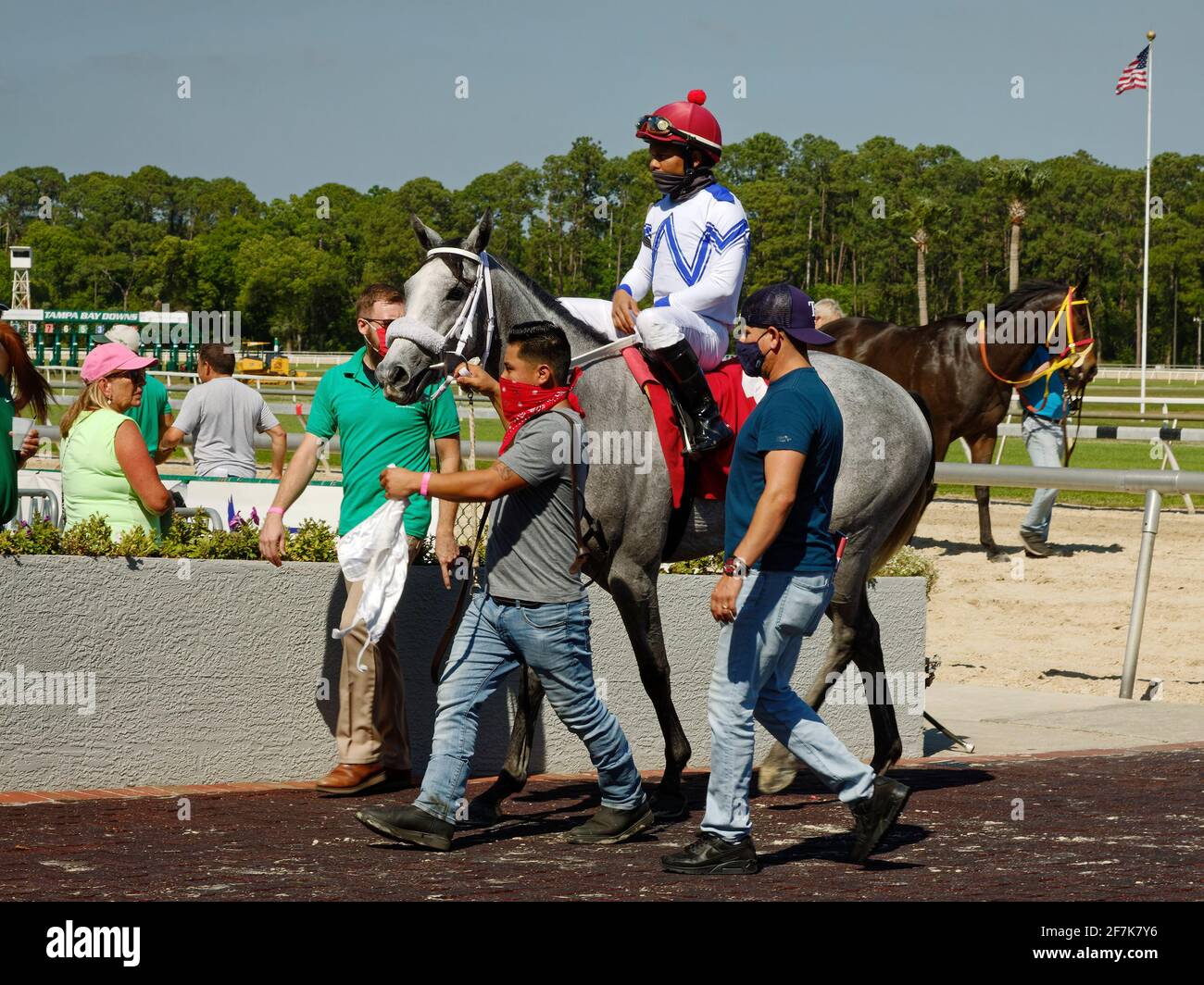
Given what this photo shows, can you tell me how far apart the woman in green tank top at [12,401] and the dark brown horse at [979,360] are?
8.54m

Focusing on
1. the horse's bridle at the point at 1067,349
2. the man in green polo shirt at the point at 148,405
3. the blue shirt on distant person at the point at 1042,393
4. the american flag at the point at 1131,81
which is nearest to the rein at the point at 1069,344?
the horse's bridle at the point at 1067,349

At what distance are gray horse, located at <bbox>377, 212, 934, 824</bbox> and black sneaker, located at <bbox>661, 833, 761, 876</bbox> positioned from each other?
108 cm

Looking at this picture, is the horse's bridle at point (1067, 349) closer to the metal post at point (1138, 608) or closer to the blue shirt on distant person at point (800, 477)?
the metal post at point (1138, 608)

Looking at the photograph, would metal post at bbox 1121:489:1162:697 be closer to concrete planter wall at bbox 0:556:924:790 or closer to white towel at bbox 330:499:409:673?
concrete planter wall at bbox 0:556:924:790

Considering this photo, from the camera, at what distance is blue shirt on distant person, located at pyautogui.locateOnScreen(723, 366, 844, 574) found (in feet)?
18.0

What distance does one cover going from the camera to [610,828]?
6078 mm

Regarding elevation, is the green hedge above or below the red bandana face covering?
below

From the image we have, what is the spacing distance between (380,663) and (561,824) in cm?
119

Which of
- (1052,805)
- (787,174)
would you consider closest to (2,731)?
(1052,805)

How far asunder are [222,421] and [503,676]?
18.8 ft

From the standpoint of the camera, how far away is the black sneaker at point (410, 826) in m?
5.72

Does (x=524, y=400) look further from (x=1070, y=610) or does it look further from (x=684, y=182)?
(x=1070, y=610)

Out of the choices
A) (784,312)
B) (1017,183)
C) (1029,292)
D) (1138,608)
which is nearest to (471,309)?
(784,312)

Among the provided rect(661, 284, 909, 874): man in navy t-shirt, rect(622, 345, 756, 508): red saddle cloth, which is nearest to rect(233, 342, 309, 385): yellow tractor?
rect(622, 345, 756, 508): red saddle cloth
